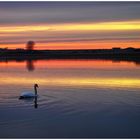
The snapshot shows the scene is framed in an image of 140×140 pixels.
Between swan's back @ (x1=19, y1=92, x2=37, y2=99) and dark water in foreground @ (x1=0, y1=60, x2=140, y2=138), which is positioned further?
swan's back @ (x1=19, y1=92, x2=37, y2=99)

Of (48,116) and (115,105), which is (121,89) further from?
(48,116)

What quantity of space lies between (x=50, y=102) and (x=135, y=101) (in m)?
2.86

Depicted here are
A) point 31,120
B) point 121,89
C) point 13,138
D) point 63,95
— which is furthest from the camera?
point 121,89

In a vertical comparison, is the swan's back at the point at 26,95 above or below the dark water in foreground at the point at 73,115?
above

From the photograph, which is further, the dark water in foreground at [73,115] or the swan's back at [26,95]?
the swan's back at [26,95]

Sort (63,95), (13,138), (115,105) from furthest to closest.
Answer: (63,95)
(115,105)
(13,138)

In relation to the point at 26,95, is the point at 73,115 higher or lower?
lower

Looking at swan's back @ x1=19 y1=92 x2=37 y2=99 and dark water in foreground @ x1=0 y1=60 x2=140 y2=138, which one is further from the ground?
swan's back @ x1=19 y1=92 x2=37 y2=99

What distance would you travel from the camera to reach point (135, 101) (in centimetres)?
1370

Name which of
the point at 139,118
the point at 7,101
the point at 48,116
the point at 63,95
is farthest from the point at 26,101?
the point at 139,118

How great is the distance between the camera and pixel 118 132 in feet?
30.5

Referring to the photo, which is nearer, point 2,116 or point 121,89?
point 2,116

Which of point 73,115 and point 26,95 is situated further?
point 26,95

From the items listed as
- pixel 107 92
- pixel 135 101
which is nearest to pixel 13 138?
pixel 135 101
